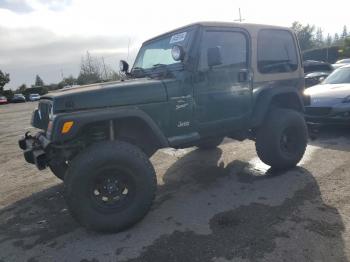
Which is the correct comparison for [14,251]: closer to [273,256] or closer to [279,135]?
[273,256]

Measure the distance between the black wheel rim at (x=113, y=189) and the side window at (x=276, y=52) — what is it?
2557 mm

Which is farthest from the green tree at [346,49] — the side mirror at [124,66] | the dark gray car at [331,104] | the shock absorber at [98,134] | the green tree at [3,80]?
the green tree at [3,80]

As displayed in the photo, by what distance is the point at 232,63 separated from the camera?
4891 millimetres

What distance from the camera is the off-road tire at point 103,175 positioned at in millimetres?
3611

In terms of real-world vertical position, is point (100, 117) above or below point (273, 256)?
above

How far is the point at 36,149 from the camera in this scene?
13.4 ft

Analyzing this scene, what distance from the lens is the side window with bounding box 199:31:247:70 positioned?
4564mm

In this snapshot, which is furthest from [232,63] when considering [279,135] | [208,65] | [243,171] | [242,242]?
[242,242]

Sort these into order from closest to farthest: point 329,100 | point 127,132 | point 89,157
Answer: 1. point 89,157
2. point 127,132
3. point 329,100

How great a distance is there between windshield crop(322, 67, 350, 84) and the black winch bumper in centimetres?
662

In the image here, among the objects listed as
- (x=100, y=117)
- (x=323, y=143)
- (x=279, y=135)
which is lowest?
(x=323, y=143)

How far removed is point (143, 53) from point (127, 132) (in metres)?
1.69

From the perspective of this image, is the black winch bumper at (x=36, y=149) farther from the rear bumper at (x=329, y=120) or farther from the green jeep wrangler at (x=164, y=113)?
the rear bumper at (x=329, y=120)

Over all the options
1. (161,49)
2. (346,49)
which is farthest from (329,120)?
(346,49)
